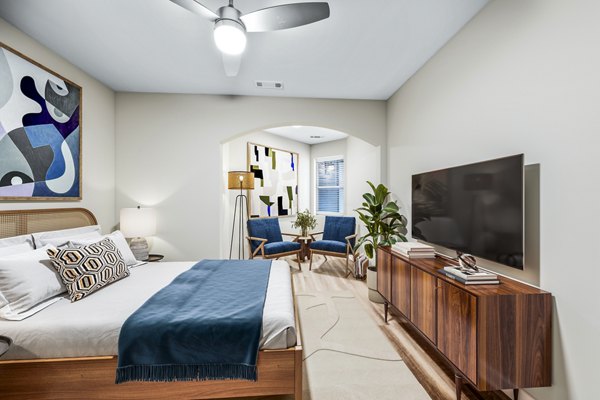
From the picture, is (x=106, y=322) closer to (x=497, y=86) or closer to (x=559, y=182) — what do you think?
(x=559, y=182)

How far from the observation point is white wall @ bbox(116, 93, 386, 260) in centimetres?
354

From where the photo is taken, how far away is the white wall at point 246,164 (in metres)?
4.50

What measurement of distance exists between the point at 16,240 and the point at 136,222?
110 centimetres

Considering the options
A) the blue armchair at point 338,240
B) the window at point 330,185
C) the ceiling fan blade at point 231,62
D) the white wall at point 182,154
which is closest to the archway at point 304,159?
the window at point 330,185

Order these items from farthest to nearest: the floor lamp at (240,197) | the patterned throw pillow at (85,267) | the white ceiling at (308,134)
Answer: the white ceiling at (308,134)
the floor lamp at (240,197)
the patterned throw pillow at (85,267)

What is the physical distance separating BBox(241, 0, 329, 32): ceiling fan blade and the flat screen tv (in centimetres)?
149

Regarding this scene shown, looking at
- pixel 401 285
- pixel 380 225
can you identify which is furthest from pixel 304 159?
pixel 401 285

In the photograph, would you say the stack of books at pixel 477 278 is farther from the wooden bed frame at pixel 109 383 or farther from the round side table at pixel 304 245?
the round side table at pixel 304 245

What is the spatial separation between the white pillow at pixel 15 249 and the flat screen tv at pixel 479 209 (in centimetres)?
338

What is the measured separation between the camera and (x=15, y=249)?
199cm

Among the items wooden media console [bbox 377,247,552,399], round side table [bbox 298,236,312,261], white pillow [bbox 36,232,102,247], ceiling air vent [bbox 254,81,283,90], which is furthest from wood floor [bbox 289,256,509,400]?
ceiling air vent [bbox 254,81,283,90]

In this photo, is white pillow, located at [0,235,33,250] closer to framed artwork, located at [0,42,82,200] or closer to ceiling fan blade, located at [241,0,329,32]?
framed artwork, located at [0,42,82,200]

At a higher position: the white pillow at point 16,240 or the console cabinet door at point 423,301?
the white pillow at point 16,240

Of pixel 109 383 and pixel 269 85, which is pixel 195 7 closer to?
pixel 269 85
